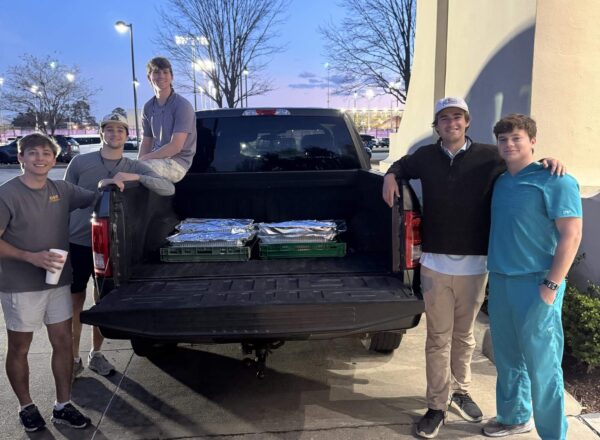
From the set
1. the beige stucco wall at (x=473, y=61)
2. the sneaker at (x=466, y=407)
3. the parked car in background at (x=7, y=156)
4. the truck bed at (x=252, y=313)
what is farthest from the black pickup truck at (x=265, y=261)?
the parked car in background at (x=7, y=156)

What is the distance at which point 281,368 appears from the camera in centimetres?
416

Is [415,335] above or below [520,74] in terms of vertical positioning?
below

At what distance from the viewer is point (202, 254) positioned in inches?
147

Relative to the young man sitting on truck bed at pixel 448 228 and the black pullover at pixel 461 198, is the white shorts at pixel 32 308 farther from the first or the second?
the black pullover at pixel 461 198

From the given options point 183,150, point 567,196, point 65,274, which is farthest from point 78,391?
point 567,196

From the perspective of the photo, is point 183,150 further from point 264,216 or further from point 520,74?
point 520,74

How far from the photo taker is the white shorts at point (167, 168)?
148 inches

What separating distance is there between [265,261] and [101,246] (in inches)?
43.5

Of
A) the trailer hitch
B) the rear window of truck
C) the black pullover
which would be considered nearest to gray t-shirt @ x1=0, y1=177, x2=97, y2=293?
the trailer hitch

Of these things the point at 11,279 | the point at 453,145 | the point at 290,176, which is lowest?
the point at 11,279

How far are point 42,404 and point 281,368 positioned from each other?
5.69ft

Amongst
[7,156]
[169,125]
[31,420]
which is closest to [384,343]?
[169,125]

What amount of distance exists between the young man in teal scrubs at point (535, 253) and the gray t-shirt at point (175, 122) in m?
2.31

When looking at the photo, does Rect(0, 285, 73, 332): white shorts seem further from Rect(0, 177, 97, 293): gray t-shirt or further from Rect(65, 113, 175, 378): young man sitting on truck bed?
Rect(65, 113, 175, 378): young man sitting on truck bed
